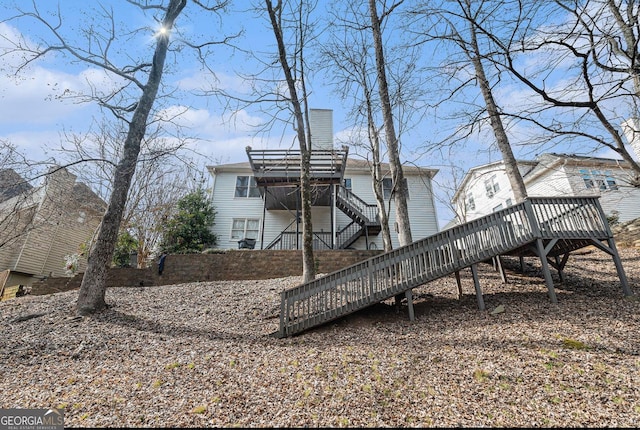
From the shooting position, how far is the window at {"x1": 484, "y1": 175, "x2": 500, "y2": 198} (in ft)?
60.8

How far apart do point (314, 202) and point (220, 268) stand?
6.08 m

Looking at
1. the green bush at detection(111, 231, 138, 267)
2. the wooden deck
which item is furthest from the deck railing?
the wooden deck

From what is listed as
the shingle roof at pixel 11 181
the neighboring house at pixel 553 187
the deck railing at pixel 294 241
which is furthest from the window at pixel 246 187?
the neighboring house at pixel 553 187

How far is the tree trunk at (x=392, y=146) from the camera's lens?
7422 millimetres

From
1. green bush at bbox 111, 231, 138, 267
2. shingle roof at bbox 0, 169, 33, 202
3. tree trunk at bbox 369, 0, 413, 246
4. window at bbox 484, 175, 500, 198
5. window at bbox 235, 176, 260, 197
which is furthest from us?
window at bbox 484, 175, 500, 198

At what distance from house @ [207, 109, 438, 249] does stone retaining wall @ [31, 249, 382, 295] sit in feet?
A: 5.43

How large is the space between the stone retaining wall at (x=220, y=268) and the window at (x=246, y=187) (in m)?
5.62

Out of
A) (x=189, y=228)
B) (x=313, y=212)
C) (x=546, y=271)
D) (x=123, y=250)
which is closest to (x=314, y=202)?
(x=313, y=212)

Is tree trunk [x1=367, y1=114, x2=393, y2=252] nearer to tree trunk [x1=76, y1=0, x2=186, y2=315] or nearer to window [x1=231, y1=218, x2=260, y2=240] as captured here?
tree trunk [x1=76, y1=0, x2=186, y2=315]

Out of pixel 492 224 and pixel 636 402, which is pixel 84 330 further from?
pixel 492 224

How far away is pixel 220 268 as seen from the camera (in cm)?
1014

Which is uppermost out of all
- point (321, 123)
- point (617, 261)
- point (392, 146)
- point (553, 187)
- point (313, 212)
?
point (321, 123)

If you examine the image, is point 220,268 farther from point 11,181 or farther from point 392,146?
point 392,146

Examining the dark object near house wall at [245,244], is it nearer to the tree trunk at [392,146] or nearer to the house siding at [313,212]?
the house siding at [313,212]
